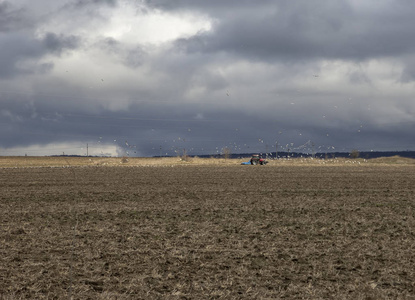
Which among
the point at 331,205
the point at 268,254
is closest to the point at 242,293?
the point at 268,254

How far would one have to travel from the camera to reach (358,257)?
13977 mm

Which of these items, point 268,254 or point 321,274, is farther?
point 268,254

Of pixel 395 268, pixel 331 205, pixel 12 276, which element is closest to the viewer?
pixel 12 276

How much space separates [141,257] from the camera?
45.7ft

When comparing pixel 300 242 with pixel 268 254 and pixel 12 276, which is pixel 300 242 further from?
pixel 12 276

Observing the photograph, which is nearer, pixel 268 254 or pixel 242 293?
pixel 242 293

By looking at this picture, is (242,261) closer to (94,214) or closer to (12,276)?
(12,276)

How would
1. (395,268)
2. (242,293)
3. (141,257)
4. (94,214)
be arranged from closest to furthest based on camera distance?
1. (242,293)
2. (395,268)
3. (141,257)
4. (94,214)

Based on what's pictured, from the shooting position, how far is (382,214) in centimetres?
2341

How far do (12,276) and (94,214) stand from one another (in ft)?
37.2

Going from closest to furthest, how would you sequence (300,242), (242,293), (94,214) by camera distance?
(242,293), (300,242), (94,214)

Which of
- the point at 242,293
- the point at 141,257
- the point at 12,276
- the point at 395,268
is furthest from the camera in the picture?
the point at 141,257

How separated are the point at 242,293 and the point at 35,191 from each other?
28.8 m

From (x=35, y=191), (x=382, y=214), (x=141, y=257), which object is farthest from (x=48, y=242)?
(x=35, y=191)
